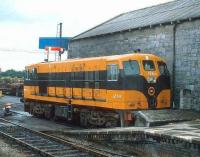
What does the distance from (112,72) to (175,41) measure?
169 inches

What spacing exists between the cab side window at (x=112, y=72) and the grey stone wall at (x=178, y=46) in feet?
12.7

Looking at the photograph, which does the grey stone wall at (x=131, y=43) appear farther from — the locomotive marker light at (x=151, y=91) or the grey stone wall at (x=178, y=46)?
the locomotive marker light at (x=151, y=91)

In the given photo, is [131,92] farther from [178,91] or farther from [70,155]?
[70,155]

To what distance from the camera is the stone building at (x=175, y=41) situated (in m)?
20.7

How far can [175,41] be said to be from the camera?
21.9 m

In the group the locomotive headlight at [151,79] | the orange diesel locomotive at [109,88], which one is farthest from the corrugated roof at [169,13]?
the locomotive headlight at [151,79]

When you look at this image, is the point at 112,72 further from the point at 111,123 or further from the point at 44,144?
the point at 44,144

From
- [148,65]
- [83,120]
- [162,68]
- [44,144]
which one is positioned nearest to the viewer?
[44,144]

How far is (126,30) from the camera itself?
25625 millimetres

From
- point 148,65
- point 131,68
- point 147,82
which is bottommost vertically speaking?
point 147,82

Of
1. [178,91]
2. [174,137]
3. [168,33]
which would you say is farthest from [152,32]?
[174,137]

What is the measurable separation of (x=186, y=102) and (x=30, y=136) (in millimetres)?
7483

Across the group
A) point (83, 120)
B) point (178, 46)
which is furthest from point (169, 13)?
point (83, 120)

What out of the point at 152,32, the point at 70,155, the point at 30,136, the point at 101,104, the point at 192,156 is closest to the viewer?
the point at 192,156
